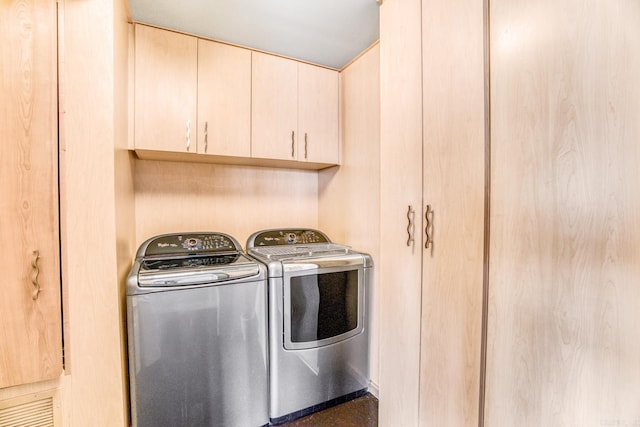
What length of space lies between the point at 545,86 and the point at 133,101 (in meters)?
1.99

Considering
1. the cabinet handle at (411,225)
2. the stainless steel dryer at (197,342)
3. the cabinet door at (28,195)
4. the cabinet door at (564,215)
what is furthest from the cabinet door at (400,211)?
the cabinet door at (28,195)

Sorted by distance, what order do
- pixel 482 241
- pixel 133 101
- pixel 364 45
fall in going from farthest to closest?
pixel 364 45 < pixel 133 101 < pixel 482 241

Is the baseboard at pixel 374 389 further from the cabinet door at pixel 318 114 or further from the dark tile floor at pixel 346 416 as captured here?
the cabinet door at pixel 318 114

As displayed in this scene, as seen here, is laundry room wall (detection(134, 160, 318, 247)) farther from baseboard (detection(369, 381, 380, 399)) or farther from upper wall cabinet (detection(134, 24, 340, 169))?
baseboard (detection(369, 381, 380, 399))

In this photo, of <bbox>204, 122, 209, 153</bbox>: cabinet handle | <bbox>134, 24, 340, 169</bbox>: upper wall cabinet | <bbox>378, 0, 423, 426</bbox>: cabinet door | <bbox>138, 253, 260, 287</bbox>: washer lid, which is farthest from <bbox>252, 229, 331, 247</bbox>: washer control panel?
<bbox>378, 0, 423, 426</bbox>: cabinet door

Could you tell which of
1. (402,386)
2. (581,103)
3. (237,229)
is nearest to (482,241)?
(581,103)

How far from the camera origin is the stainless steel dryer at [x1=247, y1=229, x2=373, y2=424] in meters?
1.68

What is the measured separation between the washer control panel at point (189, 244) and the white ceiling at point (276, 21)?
1.34 m

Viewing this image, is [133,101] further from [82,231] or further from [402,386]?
[402,386]

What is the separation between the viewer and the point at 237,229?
2336mm

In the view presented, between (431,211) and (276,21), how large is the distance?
1.42 m

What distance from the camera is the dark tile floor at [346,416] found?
1722 millimetres

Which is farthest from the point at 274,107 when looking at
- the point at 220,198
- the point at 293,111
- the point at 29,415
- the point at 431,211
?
the point at 29,415

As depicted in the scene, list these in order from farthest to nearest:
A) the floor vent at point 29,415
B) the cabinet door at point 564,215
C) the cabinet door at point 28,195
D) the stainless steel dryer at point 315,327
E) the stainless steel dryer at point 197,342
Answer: the stainless steel dryer at point 315,327 → the stainless steel dryer at point 197,342 → the floor vent at point 29,415 → the cabinet door at point 28,195 → the cabinet door at point 564,215
